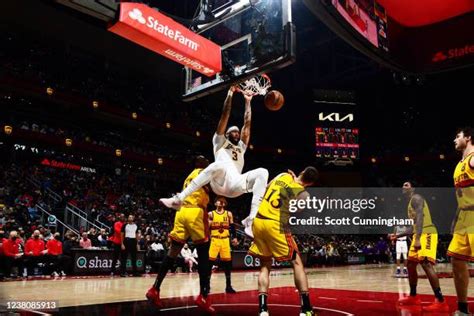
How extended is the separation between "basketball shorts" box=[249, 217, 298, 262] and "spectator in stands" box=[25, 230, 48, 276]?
909 centimetres

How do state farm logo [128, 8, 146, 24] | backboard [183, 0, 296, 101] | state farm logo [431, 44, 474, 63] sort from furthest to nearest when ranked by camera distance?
state farm logo [431, 44, 474, 63] → backboard [183, 0, 296, 101] → state farm logo [128, 8, 146, 24]

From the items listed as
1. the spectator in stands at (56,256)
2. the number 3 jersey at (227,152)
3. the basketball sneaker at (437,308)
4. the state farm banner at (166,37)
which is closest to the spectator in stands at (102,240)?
the spectator in stands at (56,256)

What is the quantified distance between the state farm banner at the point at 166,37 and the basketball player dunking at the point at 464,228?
172 inches

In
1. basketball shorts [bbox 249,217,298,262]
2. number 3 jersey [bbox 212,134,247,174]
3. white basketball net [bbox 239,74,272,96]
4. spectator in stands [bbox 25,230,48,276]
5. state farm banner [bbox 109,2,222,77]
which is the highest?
state farm banner [bbox 109,2,222,77]

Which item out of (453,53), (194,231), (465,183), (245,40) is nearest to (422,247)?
(465,183)

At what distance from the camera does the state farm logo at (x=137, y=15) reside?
6.30 metres

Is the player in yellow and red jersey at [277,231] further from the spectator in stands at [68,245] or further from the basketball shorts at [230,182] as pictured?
the spectator in stands at [68,245]

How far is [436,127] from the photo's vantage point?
93.4 ft

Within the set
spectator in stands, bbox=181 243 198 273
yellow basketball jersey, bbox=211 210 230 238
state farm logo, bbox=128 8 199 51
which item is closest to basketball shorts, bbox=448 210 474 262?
yellow basketball jersey, bbox=211 210 230 238

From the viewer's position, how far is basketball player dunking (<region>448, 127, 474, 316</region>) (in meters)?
→ 4.47

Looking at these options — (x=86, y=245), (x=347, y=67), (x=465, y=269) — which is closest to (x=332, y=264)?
(x=347, y=67)

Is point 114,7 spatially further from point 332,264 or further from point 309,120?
point 309,120

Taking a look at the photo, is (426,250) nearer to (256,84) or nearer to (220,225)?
(256,84)

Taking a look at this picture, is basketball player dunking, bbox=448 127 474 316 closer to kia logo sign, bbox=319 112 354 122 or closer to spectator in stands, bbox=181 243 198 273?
spectator in stands, bbox=181 243 198 273
